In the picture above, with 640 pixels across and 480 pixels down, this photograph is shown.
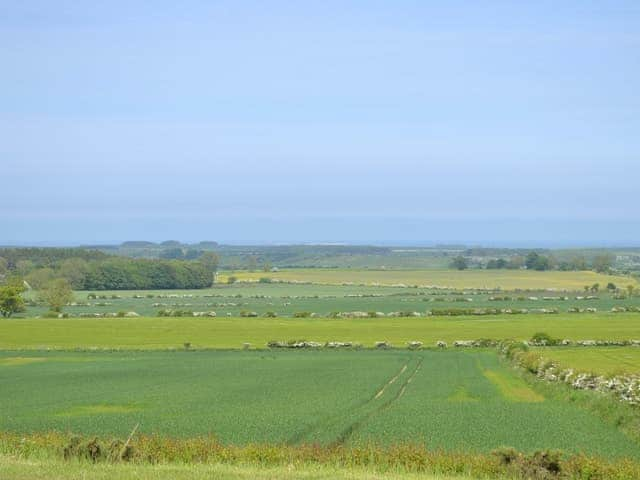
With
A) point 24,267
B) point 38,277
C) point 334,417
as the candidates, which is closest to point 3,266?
point 24,267

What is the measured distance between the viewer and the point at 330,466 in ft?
57.4

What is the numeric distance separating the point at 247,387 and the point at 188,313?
53317mm

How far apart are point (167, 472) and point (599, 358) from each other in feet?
116

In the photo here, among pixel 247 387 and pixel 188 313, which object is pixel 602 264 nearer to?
pixel 188 313

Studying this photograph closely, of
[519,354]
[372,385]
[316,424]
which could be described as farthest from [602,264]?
[316,424]

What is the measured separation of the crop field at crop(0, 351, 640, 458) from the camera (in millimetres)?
23172

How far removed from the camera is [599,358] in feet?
153

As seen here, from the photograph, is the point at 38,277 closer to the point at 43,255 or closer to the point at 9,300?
the point at 43,255

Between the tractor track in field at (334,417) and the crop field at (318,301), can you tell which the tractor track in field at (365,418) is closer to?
the tractor track in field at (334,417)

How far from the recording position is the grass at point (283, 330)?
63.0 metres

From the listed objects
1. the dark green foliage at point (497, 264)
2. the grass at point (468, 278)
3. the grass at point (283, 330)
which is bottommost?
the grass at point (283, 330)

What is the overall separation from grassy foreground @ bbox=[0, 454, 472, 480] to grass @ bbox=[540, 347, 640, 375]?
20649mm

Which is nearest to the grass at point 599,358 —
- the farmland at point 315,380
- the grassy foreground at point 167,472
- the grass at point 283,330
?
the farmland at point 315,380

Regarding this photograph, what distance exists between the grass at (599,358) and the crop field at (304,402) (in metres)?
3.21
